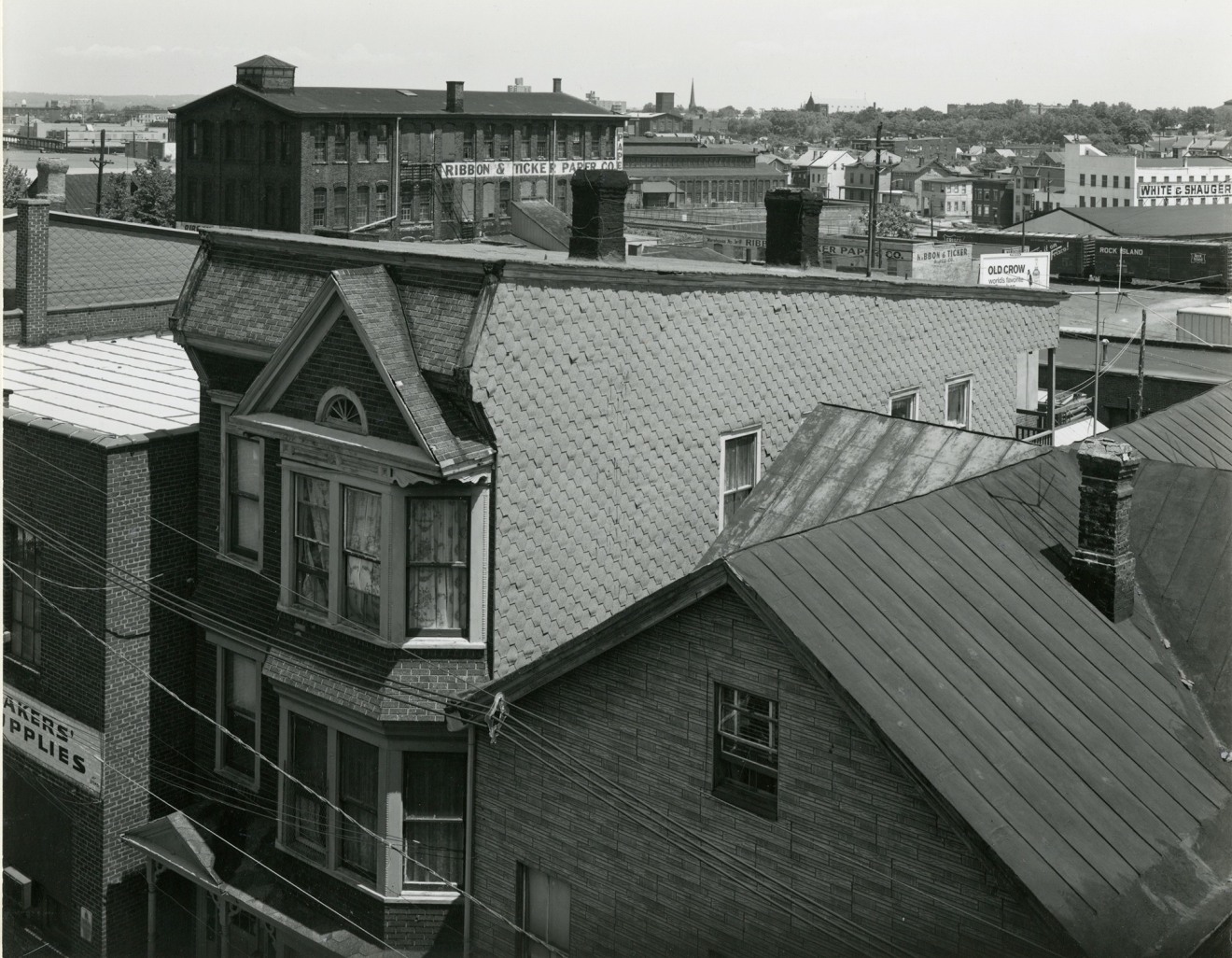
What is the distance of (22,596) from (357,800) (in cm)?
817

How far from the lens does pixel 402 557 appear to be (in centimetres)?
1683

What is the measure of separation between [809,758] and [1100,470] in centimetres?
458

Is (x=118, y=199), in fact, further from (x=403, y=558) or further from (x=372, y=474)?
(x=403, y=558)

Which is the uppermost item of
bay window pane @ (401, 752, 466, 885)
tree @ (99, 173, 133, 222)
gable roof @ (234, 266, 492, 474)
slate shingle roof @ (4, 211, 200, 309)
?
tree @ (99, 173, 133, 222)

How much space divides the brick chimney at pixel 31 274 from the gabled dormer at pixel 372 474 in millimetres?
12558

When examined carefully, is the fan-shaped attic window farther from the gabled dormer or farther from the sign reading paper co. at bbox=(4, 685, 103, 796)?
the sign reading paper co. at bbox=(4, 685, 103, 796)

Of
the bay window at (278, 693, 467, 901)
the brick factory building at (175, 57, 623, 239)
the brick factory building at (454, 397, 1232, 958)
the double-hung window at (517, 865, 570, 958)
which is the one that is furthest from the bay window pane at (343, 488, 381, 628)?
the brick factory building at (175, 57, 623, 239)

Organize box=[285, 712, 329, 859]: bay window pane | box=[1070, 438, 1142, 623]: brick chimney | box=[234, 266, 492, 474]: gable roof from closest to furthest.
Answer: box=[1070, 438, 1142, 623]: brick chimney
box=[234, 266, 492, 474]: gable roof
box=[285, 712, 329, 859]: bay window pane

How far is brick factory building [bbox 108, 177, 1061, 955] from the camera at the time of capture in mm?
16719

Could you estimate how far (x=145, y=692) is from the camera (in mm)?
21578

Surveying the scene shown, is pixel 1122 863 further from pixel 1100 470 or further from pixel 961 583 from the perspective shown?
pixel 1100 470

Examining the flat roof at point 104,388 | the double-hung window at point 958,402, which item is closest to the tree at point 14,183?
the flat roof at point 104,388

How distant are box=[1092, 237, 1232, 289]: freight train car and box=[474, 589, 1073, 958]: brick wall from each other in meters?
95.1

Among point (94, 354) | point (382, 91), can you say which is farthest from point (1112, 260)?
point (94, 354)
